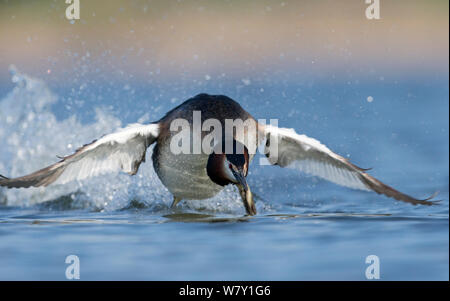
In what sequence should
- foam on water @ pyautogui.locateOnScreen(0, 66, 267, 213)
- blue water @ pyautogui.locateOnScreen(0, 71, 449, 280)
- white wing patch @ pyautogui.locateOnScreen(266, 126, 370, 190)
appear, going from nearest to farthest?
blue water @ pyautogui.locateOnScreen(0, 71, 449, 280)
white wing patch @ pyautogui.locateOnScreen(266, 126, 370, 190)
foam on water @ pyautogui.locateOnScreen(0, 66, 267, 213)

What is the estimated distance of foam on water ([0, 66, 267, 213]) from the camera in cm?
952

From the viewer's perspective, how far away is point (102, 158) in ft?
29.1

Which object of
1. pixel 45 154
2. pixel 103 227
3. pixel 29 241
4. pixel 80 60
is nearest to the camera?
pixel 29 241

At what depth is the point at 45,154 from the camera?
1190cm

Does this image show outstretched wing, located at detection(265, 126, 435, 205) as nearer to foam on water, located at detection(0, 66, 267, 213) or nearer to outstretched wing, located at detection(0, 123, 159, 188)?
foam on water, located at detection(0, 66, 267, 213)

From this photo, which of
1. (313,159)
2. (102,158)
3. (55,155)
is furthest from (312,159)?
(55,155)

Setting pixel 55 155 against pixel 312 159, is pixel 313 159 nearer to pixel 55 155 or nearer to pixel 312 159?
pixel 312 159

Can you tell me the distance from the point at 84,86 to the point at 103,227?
277 inches

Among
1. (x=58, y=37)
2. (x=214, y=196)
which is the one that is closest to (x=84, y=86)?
(x=58, y=37)

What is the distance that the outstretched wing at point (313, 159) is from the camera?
8.96 m

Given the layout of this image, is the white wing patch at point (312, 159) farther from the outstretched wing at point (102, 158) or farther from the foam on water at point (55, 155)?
the outstretched wing at point (102, 158)

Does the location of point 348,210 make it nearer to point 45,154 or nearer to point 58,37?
point 45,154

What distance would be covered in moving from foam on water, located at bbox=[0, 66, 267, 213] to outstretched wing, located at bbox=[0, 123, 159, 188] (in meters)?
0.69

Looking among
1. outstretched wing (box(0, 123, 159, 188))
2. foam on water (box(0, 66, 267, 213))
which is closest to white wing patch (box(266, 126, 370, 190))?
foam on water (box(0, 66, 267, 213))
